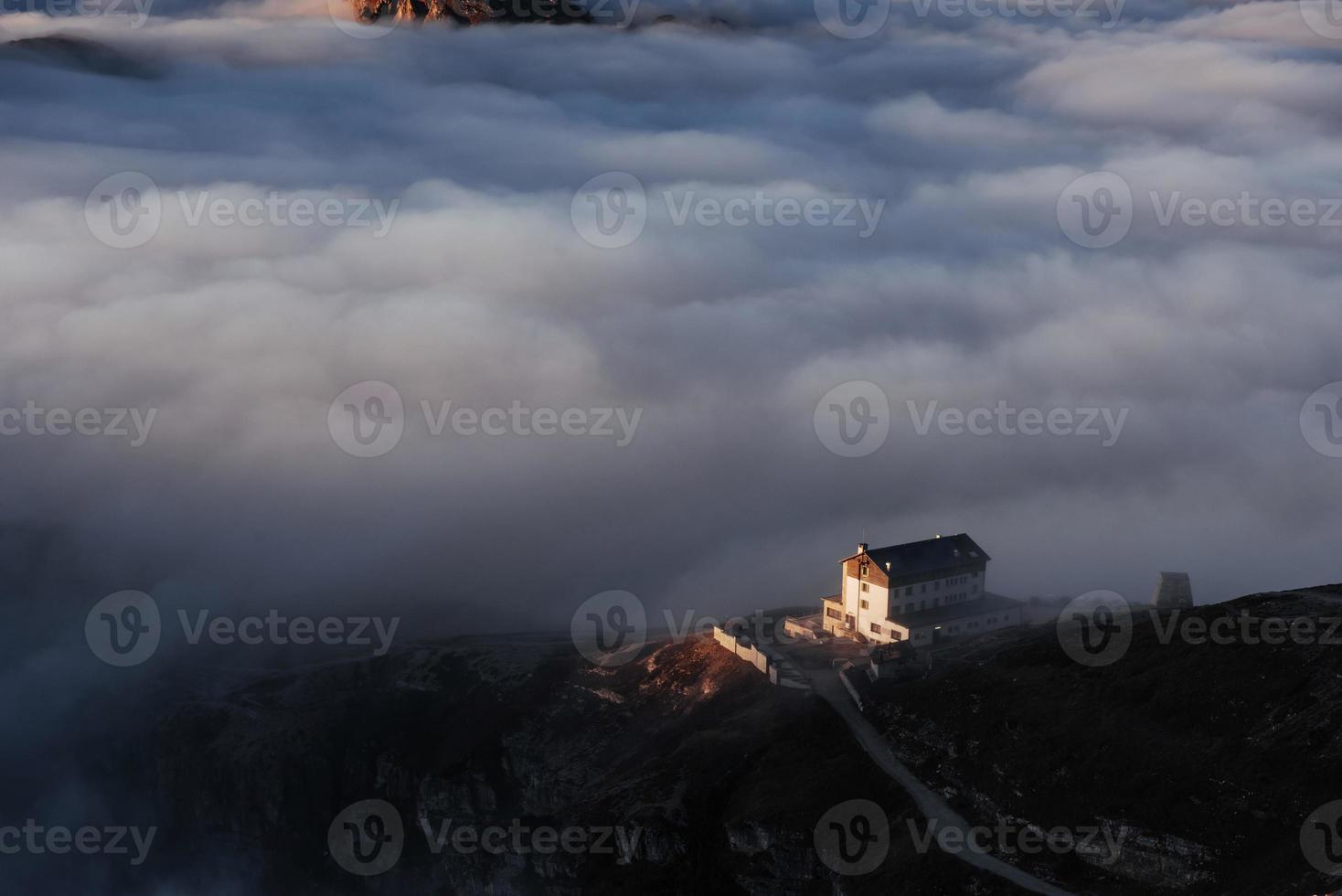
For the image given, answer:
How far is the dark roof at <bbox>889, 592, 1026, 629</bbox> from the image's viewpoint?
11206 cm

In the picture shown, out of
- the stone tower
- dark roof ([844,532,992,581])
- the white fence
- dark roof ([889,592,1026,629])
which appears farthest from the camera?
dark roof ([844,532,992,581])

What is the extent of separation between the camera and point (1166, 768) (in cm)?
7869

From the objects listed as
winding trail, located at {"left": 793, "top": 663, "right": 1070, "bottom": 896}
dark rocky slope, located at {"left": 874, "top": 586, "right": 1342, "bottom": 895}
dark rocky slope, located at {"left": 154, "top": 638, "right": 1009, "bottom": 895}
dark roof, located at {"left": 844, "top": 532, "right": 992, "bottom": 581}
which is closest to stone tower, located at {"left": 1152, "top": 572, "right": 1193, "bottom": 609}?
dark rocky slope, located at {"left": 874, "top": 586, "right": 1342, "bottom": 895}

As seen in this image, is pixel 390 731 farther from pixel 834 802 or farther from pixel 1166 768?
pixel 1166 768

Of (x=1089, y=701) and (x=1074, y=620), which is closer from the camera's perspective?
(x=1089, y=701)

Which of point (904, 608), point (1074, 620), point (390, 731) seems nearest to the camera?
point (1074, 620)

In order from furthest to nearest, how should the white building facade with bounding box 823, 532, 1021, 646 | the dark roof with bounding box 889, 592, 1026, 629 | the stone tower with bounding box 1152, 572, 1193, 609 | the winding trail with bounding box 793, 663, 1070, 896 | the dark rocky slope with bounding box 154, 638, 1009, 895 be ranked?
the dark roof with bounding box 889, 592, 1026, 629 → the white building facade with bounding box 823, 532, 1021, 646 → the stone tower with bounding box 1152, 572, 1193, 609 → the dark rocky slope with bounding box 154, 638, 1009, 895 → the winding trail with bounding box 793, 663, 1070, 896

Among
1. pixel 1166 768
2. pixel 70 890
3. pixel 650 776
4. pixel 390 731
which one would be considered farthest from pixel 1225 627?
pixel 70 890

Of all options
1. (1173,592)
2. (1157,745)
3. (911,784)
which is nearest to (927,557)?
(1173,592)

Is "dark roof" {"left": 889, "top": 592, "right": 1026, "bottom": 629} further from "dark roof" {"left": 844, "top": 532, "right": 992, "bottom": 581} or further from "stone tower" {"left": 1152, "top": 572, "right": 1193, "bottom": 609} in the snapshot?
"stone tower" {"left": 1152, "top": 572, "right": 1193, "bottom": 609}

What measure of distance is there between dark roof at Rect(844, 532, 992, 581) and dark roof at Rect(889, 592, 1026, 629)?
11.0 ft

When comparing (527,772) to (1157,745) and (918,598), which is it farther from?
(1157,745)

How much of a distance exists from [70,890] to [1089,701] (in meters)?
127

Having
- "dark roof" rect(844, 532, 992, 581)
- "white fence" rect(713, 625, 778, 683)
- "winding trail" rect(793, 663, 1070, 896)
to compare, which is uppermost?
"dark roof" rect(844, 532, 992, 581)
